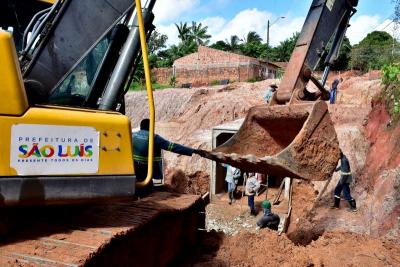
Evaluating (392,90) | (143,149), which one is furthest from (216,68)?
(143,149)

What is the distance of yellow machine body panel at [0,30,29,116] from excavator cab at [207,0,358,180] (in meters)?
2.09

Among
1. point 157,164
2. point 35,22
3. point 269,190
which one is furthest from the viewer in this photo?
point 269,190

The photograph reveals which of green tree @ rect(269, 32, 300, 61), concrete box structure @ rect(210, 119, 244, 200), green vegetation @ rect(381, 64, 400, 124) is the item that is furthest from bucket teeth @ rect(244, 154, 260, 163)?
green tree @ rect(269, 32, 300, 61)

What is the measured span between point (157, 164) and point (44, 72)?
2.47 m

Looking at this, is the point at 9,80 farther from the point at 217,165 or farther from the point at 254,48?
the point at 254,48

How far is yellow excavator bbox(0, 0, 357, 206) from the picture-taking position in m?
2.54

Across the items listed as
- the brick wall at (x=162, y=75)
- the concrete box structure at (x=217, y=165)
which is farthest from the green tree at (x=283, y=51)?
the concrete box structure at (x=217, y=165)

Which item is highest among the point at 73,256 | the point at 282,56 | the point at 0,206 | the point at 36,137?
the point at 282,56

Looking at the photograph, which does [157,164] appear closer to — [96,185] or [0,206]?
[96,185]

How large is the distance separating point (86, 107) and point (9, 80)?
1038mm

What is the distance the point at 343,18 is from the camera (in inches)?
189

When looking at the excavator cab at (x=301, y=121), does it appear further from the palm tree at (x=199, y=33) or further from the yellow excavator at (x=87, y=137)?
the palm tree at (x=199, y=33)

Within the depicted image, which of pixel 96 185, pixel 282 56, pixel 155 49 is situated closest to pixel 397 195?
pixel 96 185

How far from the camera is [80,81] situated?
3.40m
